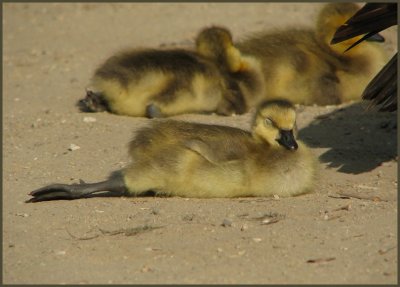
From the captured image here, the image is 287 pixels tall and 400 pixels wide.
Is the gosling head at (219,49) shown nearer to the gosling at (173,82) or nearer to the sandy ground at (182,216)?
the gosling at (173,82)

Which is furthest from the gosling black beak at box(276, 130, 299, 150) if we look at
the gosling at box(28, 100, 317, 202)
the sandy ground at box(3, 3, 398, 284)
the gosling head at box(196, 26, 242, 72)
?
the gosling head at box(196, 26, 242, 72)

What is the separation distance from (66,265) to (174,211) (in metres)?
0.91

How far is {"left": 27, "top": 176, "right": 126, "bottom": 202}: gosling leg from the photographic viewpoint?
559 centimetres

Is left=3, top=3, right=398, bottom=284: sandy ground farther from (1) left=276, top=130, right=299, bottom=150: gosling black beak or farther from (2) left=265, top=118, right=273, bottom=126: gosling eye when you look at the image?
(2) left=265, top=118, right=273, bottom=126: gosling eye

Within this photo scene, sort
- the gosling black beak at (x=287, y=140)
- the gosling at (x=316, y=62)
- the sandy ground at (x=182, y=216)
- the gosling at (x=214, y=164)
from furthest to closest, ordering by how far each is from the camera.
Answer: the gosling at (x=316, y=62) → the gosling black beak at (x=287, y=140) → the gosling at (x=214, y=164) → the sandy ground at (x=182, y=216)

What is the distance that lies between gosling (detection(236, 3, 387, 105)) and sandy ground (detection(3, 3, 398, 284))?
19cm

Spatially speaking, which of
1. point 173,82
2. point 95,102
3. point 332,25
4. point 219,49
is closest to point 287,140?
point 173,82

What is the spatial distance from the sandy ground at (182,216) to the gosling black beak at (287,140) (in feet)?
0.92

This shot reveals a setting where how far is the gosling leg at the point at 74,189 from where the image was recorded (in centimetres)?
559

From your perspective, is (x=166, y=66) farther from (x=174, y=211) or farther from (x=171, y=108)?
(x=174, y=211)

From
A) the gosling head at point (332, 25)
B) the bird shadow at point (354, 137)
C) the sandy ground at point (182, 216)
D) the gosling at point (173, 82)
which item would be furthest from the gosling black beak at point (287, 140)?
the gosling head at point (332, 25)

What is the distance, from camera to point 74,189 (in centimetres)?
561

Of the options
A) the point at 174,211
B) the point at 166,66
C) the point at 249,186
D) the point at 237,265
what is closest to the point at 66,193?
the point at 174,211

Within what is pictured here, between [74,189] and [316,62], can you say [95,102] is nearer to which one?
[316,62]
